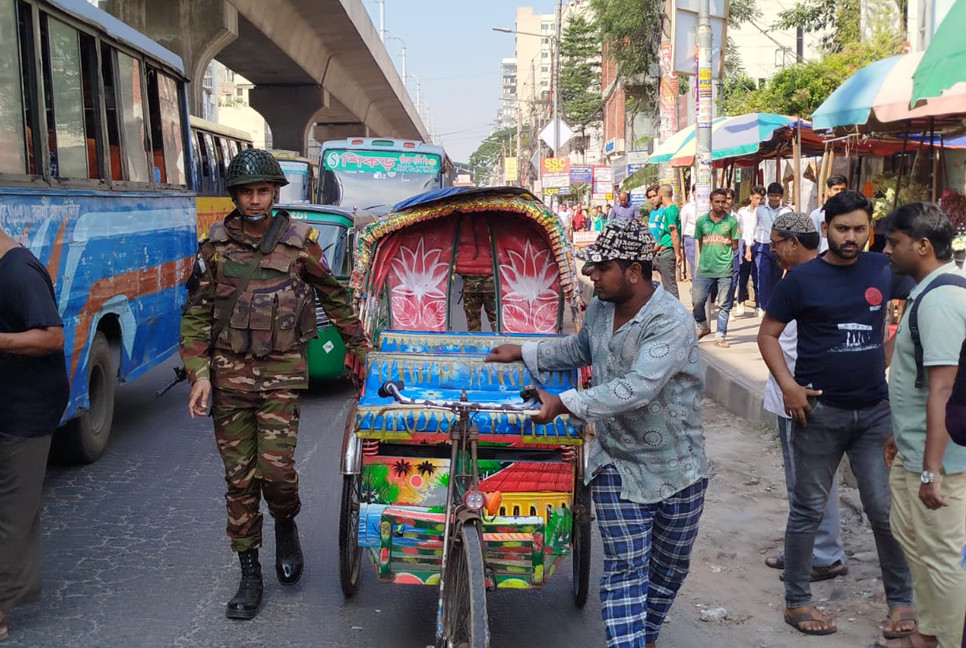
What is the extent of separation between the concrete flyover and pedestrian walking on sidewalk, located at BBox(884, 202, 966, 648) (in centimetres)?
2219

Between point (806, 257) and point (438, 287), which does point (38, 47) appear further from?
point (806, 257)

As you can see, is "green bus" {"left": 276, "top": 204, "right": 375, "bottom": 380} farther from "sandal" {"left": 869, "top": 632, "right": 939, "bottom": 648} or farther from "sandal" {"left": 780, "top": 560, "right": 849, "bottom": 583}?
"sandal" {"left": 869, "top": 632, "right": 939, "bottom": 648}

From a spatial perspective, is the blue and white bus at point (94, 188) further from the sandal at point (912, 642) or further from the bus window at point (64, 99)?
the sandal at point (912, 642)

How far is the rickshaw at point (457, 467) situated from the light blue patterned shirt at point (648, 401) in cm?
33

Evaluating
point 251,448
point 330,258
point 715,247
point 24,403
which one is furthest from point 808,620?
point 715,247

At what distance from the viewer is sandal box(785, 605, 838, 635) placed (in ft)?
15.5

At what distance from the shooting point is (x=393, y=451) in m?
4.72

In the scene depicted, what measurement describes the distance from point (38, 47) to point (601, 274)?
15.6ft

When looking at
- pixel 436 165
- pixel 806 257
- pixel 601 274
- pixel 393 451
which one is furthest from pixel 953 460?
pixel 436 165

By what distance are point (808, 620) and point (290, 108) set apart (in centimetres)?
3751

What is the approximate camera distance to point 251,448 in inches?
195

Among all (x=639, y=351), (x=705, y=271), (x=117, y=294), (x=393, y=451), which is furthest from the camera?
(x=705, y=271)

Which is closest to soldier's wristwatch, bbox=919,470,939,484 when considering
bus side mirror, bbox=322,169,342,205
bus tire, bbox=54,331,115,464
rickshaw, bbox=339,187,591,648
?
rickshaw, bbox=339,187,591,648

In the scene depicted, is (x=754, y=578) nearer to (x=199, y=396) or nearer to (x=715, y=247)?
(x=199, y=396)
